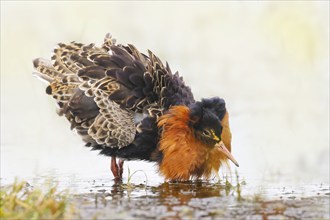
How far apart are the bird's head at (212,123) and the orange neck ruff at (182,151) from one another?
12 centimetres

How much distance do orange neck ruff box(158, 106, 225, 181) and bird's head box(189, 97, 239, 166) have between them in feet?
0.39

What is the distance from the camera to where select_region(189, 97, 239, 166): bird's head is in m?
11.9

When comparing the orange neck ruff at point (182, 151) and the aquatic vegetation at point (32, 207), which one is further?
the orange neck ruff at point (182, 151)

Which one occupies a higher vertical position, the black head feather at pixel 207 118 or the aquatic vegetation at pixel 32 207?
the black head feather at pixel 207 118

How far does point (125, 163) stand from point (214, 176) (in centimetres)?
219

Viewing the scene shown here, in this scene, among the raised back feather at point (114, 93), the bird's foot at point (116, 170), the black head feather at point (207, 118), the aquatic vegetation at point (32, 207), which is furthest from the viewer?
the bird's foot at point (116, 170)

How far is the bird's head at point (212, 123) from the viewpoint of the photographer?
468 inches

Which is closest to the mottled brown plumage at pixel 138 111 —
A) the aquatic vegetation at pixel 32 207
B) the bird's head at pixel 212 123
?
the bird's head at pixel 212 123

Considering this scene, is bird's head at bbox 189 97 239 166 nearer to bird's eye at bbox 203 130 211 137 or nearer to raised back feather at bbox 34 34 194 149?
bird's eye at bbox 203 130 211 137

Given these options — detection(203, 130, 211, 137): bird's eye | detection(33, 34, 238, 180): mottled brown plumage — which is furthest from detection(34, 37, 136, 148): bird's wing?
detection(203, 130, 211, 137): bird's eye

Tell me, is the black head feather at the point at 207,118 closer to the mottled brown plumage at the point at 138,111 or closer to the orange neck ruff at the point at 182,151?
the mottled brown plumage at the point at 138,111

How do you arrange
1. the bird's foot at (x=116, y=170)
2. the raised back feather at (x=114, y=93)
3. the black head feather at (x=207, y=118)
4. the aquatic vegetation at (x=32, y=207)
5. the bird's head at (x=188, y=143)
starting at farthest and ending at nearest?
the bird's foot at (x=116, y=170)
the raised back feather at (x=114, y=93)
the bird's head at (x=188, y=143)
the black head feather at (x=207, y=118)
the aquatic vegetation at (x=32, y=207)

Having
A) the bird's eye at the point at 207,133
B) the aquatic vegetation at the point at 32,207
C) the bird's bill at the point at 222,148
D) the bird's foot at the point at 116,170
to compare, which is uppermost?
the bird's eye at the point at 207,133

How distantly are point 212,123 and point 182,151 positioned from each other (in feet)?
2.48
